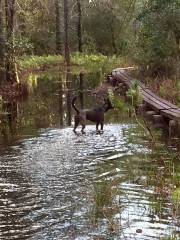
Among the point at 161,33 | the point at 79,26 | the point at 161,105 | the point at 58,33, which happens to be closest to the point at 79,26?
the point at 79,26

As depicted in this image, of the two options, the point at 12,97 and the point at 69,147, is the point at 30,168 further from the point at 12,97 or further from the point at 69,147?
the point at 12,97

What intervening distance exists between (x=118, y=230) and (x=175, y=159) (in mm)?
3935

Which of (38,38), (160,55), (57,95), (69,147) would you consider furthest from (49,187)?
(38,38)

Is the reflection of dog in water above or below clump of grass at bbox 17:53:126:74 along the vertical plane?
below

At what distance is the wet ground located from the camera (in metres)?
6.98

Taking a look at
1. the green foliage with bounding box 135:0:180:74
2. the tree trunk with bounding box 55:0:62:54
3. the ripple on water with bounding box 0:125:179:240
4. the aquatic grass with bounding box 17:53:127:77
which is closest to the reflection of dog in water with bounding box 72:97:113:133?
the ripple on water with bounding box 0:125:179:240

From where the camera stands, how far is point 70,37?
50.1 metres

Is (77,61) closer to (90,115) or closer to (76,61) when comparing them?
(76,61)

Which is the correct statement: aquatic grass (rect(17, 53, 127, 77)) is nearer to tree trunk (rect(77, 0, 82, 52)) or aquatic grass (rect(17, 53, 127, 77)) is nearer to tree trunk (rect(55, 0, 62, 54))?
tree trunk (rect(77, 0, 82, 52))

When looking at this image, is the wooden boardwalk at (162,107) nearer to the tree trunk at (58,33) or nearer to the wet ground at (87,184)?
the wet ground at (87,184)

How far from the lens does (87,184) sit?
29.3 ft

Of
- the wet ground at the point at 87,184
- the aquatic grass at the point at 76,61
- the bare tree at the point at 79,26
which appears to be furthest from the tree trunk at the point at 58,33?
the wet ground at the point at 87,184

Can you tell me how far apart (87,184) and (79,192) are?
1.45ft

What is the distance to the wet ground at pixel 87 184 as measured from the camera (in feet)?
22.9
